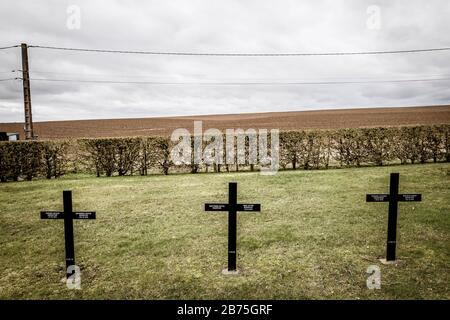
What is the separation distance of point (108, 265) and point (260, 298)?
268cm

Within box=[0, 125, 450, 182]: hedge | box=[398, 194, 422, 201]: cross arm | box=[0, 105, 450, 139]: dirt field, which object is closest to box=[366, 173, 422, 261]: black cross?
box=[398, 194, 422, 201]: cross arm

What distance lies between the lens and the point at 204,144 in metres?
15.0

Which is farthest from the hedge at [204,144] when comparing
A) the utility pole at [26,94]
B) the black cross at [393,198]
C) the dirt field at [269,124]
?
the dirt field at [269,124]

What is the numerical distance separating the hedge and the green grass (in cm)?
460

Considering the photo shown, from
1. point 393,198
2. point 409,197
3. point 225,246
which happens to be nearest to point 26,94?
point 225,246

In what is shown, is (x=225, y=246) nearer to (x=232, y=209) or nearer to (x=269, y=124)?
(x=232, y=209)

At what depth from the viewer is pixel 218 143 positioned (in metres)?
15.0

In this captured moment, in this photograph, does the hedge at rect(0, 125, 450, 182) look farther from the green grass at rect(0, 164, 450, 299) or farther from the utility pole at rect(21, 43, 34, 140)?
the utility pole at rect(21, 43, 34, 140)

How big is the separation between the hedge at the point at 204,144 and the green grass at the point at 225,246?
4596 millimetres

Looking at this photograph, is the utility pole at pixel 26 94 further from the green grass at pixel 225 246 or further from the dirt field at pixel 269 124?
the dirt field at pixel 269 124

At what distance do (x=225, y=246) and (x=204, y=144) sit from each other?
9308 mm

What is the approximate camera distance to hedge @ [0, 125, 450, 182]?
47.9 ft
